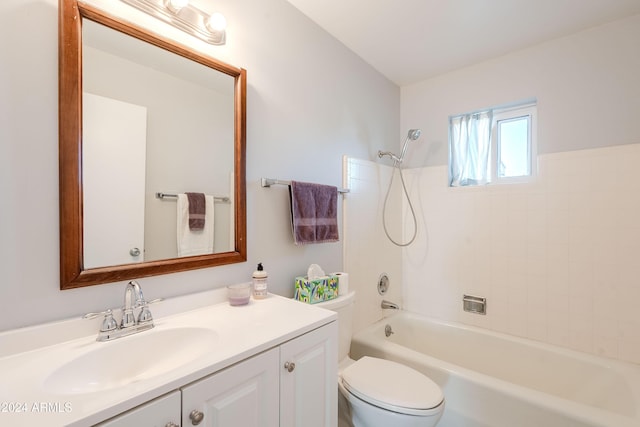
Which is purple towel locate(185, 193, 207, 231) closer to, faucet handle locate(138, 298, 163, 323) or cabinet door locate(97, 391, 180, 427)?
faucet handle locate(138, 298, 163, 323)

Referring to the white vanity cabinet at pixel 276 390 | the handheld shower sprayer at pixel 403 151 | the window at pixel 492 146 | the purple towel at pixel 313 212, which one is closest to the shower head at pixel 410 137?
the handheld shower sprayer at pixel 403 151

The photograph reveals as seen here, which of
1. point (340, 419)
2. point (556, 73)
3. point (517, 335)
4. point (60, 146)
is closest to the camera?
point (60, 146)

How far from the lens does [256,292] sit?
1.31 metres

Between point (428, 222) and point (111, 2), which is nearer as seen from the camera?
point (111, 2)

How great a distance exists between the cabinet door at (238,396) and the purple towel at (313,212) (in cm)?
74

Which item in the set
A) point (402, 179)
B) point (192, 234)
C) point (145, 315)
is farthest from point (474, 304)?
point (145, 315)

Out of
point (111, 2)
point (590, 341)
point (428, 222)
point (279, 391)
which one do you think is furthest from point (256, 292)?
point (590, 341)

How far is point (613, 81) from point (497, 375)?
6.58 feet

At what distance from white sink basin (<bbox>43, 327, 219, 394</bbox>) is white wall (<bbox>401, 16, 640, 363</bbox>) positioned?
1986 millimetres

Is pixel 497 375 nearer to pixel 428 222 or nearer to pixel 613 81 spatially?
pixel 428 222

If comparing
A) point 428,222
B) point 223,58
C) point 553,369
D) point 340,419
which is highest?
point 223,58

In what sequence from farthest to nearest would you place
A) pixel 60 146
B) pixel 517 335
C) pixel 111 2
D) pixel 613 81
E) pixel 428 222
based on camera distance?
pixel 428 222
pixel 517 335
pixel 613 81
pixel 111 2
pixel 60 146

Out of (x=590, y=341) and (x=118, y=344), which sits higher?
(x=118, y=344)

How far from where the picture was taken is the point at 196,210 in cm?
123
